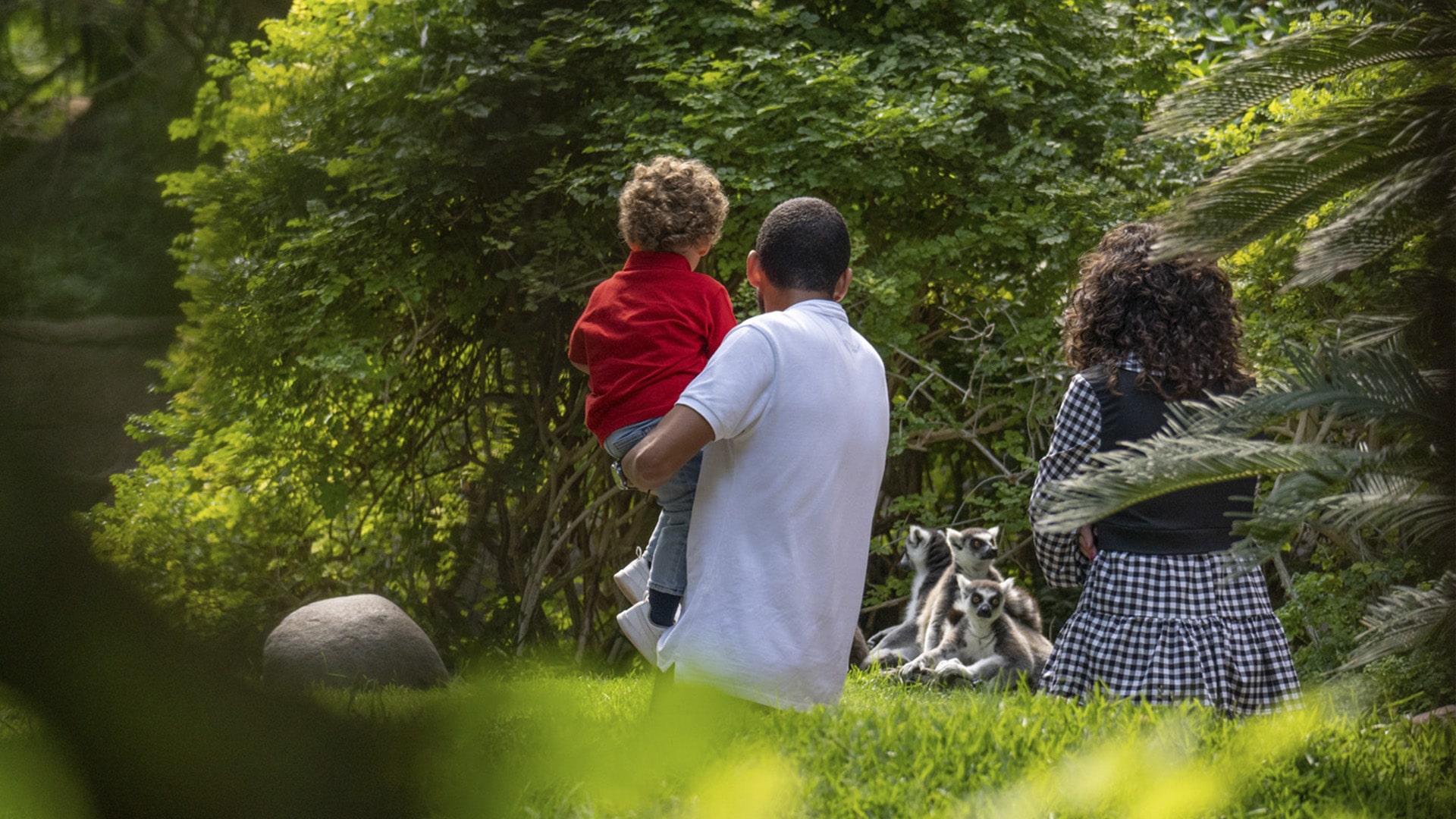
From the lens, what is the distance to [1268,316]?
17.5ft

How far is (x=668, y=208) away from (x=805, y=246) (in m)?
0.79

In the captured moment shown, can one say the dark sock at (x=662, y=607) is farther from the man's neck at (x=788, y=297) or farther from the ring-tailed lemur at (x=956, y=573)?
the ring-tailed lemur at (x=956, y=573)

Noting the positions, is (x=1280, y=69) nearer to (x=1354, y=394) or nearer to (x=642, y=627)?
(x=1354, y=394)

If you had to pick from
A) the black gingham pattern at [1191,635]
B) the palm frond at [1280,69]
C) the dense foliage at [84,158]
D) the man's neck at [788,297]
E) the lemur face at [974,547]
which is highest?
the palm frond at [1280,69]

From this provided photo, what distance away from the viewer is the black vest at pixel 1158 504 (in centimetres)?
288

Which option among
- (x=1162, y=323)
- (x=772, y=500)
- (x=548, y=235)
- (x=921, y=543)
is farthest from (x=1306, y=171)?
(x=548, y=235)

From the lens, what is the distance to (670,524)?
3.32 m

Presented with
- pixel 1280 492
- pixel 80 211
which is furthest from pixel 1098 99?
pixel 80 211

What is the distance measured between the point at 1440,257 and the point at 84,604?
246 centimetres

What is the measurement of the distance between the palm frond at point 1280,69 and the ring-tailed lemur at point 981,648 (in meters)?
2.98

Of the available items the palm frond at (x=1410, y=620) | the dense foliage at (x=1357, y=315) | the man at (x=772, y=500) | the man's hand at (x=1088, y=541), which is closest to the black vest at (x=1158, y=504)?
the man's hand at (x=1088, y=541)

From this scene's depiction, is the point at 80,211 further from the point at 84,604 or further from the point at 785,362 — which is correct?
the point at 785,362

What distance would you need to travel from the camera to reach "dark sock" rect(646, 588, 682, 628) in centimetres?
322

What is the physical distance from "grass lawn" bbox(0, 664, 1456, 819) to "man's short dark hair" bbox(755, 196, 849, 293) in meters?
1.04
